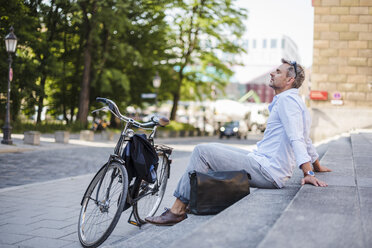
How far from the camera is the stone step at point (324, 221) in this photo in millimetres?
2359

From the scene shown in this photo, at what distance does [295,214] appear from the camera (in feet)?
9.32

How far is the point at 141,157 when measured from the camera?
429 cm

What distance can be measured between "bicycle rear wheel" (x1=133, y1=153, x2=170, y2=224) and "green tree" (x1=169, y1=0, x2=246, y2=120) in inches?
1137

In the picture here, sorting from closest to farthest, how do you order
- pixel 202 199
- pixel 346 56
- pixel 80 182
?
pixel 202 199
pixel 80 182
pixel 346 56

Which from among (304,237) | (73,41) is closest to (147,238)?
(304,237)

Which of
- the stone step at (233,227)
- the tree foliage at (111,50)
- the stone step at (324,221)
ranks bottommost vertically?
the stone step at (233,227)

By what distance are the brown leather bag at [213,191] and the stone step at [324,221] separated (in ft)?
1.82

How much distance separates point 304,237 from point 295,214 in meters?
0.43

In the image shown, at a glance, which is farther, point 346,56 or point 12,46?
point 346,56

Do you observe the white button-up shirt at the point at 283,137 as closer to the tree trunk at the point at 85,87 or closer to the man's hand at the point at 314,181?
the man's hand at the point at 314,181

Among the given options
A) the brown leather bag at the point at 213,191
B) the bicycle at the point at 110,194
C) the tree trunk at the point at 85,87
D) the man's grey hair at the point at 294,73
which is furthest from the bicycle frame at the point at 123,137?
the tree trunk at the point at 85,87

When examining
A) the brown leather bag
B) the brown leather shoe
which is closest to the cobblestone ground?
the brown leather shoe

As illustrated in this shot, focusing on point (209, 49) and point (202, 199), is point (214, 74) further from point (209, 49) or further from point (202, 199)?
point (202, 199)

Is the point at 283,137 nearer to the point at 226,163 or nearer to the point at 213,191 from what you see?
the point at 226,163
